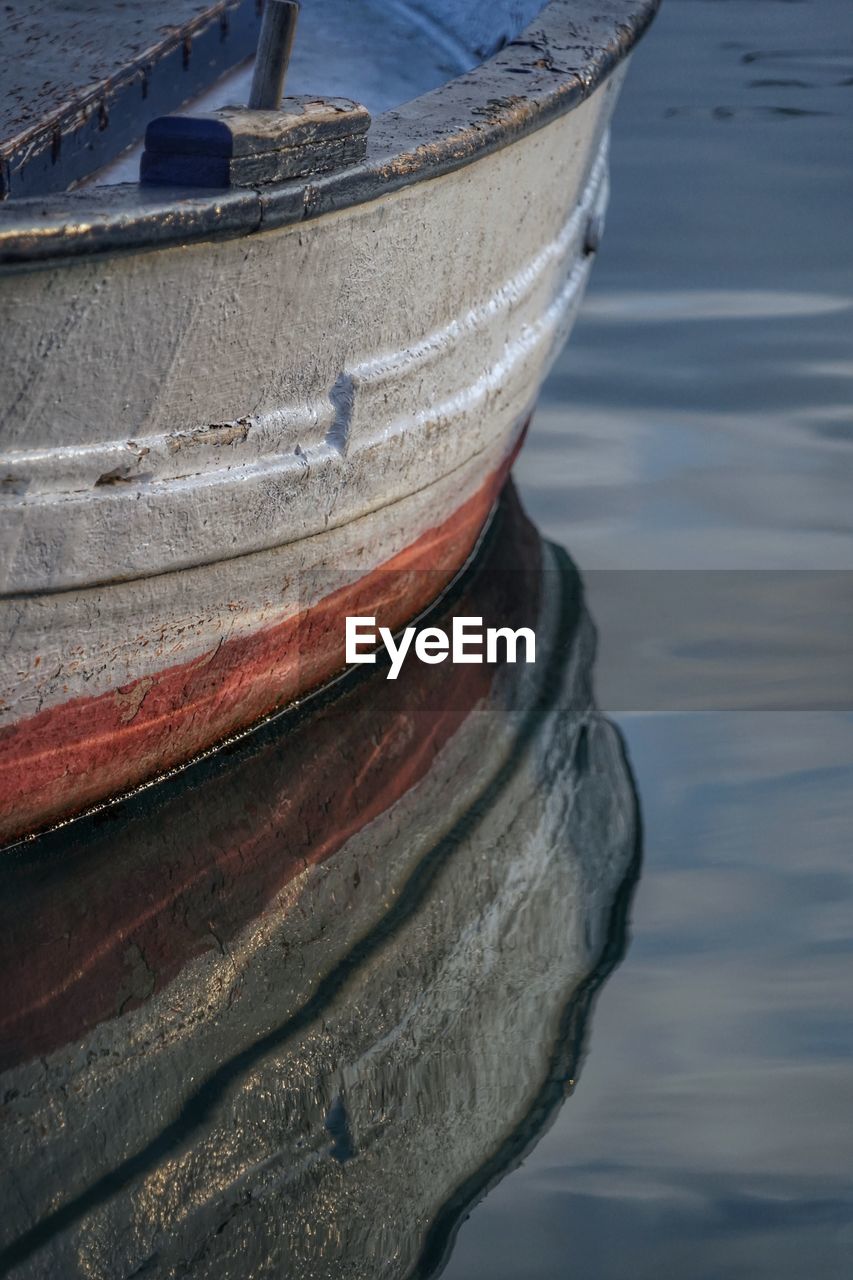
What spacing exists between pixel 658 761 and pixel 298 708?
23.1 inches

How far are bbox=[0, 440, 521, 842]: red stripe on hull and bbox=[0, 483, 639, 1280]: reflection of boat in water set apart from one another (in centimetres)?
5

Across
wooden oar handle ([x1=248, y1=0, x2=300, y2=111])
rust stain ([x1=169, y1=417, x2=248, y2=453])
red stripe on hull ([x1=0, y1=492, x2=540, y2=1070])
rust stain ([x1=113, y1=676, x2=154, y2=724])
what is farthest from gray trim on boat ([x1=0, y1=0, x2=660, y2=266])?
red stripe on hull ([x1=0, y1=492, x2=540, y2=1070])

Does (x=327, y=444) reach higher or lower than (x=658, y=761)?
higher

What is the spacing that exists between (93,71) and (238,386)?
0.83 meters

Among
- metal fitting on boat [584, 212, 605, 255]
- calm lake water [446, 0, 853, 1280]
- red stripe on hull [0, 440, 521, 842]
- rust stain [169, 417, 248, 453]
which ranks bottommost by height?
calm lake water [446, 0, 853, 1280]

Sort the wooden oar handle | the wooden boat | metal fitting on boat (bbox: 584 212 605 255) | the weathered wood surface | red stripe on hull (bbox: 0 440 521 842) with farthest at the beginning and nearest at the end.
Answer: metal fitting on boat (bbox: 584 212 605 255), the weathered wood surface, red stripe on hull (bbox: 0 440 521 842), the wooden oar handle, the wooden boat

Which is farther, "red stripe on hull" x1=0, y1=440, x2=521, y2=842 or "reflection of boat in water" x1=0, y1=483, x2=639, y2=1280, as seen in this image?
"red stripe on hull" x1=0, y1=440, x2=521, y2=842

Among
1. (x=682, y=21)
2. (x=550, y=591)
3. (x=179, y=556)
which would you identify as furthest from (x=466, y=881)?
(x=682, y=21)

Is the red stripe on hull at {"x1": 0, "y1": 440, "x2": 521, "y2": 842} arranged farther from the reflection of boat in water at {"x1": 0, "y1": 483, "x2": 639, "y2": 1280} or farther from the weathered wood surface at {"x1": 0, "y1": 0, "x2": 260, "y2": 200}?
the weathered wood surface at {"x1": 0, "y1": 0, "x2": 260, "y2": 200}

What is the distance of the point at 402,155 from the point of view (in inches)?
86.9

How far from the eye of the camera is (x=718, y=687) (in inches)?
111

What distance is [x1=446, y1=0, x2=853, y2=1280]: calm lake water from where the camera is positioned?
1820 mm

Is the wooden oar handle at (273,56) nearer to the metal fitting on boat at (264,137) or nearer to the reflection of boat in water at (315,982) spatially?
the metal fitting on boat at (264,137)

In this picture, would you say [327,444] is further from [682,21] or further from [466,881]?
[682,21]
